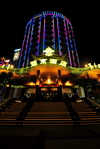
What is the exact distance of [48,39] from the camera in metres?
44.1

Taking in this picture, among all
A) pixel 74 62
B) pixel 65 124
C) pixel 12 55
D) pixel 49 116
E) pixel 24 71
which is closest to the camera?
A: pixel 65 124

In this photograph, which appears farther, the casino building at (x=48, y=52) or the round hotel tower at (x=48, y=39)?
the round hotel tower at (x=48, y=39)

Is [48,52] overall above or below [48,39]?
below

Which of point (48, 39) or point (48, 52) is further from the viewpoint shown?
point (48, 39)

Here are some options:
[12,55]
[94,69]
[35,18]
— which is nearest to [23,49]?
[12,55]

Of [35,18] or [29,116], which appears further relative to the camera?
[35,18]

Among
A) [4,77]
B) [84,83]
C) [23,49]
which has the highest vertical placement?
[23,49]

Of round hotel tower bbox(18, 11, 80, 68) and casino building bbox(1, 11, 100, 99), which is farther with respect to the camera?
round hotel tower bbox(18, 11, 80, 68)

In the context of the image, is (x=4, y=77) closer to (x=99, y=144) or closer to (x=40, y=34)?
(x=99, y=144)

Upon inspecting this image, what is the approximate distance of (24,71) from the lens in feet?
79.7

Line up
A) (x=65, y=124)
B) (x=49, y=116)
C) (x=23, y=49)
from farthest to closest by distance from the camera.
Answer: (x=23, y=49), (x=49, y=116), (x=65, y=124)

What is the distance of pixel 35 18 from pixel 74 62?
42862mm

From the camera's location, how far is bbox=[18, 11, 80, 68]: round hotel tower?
138 feet

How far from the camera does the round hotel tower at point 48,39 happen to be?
42.2m
